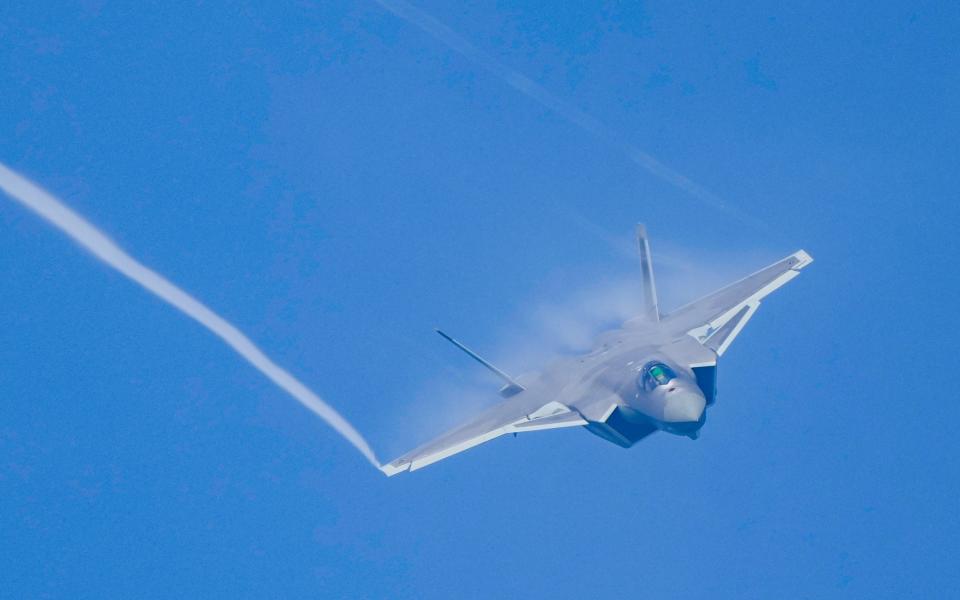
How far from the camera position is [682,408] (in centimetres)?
3859

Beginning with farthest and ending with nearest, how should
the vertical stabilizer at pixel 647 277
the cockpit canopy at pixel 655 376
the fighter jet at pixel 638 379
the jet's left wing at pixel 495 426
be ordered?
the vertical stabilizer at pixel 647 277 < the jet's left wing at pixel 495 426 < the fighter jet at pixel 638 379 < the cockpit canopy at pixel 655 376

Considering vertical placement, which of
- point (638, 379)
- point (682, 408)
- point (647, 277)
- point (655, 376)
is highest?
point (647, 277)

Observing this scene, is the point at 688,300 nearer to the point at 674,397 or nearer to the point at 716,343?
the point at 716,343

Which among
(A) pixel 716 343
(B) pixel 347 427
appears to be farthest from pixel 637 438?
(B) pixel 347 427

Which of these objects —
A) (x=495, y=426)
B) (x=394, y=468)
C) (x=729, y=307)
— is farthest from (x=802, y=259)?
(x=394, y=468)

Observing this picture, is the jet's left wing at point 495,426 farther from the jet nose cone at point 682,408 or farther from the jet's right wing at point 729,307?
the jet's right wing at point 729,307

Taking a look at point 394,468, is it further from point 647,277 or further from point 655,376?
point 647,277

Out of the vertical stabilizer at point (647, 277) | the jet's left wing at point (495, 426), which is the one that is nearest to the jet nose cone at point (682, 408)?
the jet's left wing at point (495, 426)

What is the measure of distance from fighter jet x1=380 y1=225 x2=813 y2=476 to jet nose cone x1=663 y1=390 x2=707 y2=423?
0.04m

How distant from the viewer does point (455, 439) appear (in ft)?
143

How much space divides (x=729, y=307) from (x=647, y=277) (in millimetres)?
4114

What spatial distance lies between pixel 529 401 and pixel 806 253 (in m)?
15.8

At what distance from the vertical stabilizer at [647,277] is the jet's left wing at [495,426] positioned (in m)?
7.36

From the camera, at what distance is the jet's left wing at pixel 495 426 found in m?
41.3
